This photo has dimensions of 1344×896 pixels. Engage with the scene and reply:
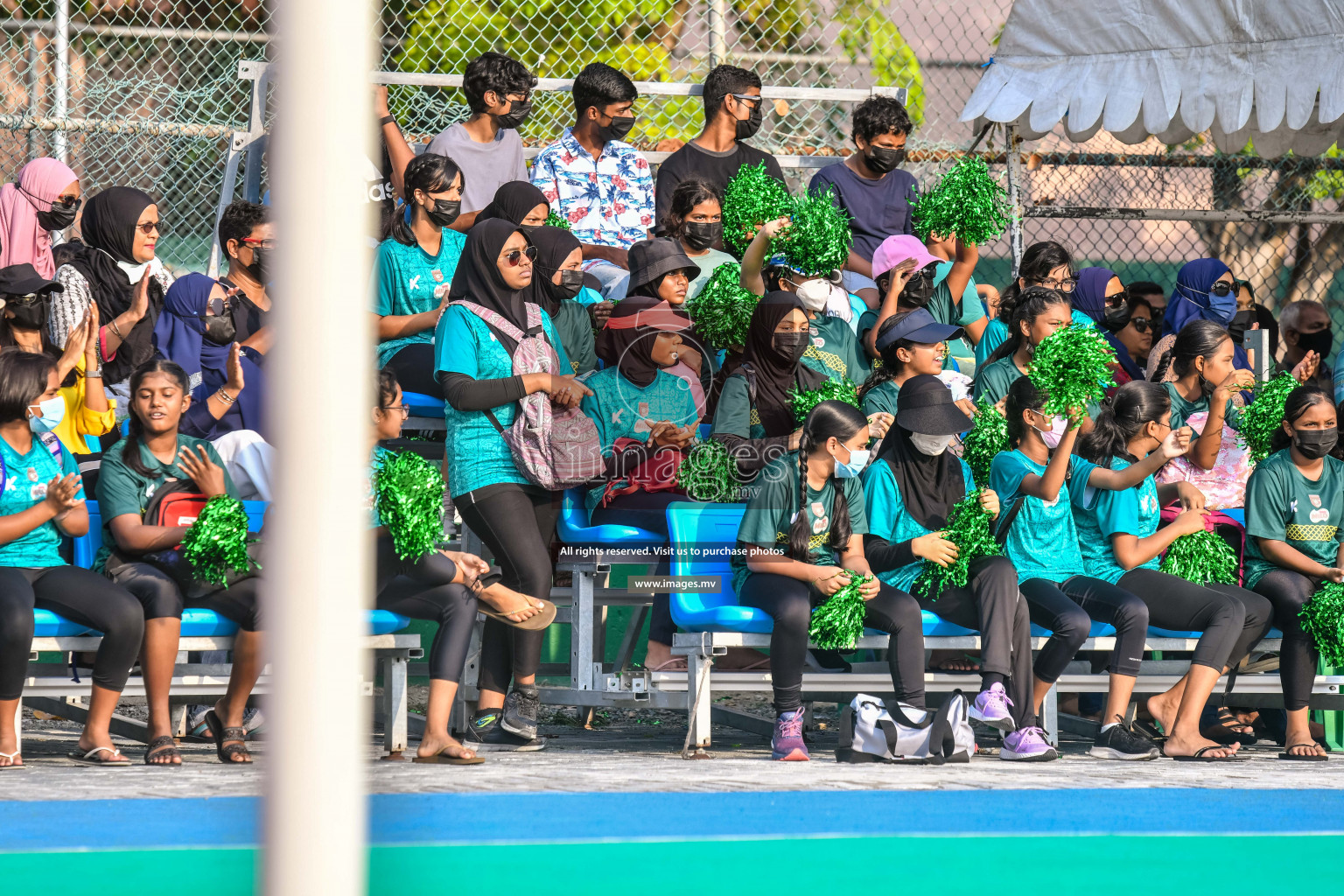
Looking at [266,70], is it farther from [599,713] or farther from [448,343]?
[599,713]

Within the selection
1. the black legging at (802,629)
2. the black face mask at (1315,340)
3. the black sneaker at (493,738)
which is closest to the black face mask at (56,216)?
the black sneaker at (493,738)

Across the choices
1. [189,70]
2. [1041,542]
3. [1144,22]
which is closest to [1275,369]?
[1144,22]

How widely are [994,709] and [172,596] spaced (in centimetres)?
291

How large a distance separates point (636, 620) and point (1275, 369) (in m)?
3.46

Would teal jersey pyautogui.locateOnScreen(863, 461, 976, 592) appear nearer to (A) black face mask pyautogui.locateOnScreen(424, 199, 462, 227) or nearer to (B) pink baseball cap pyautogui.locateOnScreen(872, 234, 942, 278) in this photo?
(B) pink baseball cap pyautogui.locateOnScreen(872, 234, 942, 278)

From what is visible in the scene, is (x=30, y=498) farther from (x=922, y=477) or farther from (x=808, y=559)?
(x=922, y=477)

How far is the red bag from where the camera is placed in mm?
6383

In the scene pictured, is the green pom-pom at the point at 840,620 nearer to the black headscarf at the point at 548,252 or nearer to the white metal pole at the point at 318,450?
the black headscarf at the point at 548,252

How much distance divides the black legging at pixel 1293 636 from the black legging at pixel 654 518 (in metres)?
2.38

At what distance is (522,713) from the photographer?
19.5ft

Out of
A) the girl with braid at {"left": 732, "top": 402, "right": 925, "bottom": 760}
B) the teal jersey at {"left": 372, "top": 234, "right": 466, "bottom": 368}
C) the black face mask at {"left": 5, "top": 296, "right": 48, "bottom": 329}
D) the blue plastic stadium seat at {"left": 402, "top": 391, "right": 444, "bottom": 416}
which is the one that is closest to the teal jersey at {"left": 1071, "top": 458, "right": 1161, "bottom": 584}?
the girl with braid at {"left": 732, "top": 402, "right": 925, "bottom": 760}

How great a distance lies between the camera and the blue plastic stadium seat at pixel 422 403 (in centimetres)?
681

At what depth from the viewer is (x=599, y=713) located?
24.8 ft

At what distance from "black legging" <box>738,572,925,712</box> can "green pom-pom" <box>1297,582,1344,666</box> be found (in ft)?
5.23
